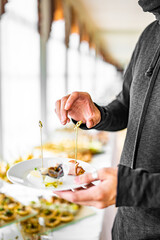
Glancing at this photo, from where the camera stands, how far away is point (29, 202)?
5.05ft

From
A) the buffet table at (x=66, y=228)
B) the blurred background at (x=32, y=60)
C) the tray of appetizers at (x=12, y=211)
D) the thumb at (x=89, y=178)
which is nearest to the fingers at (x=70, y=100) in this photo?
the thumb at (x=89, y=178)

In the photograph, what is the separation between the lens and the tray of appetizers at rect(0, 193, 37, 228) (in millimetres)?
1318

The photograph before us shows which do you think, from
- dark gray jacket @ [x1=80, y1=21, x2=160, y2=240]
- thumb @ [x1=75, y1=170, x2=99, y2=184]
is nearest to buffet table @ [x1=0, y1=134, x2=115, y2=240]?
dark gray jacket @ [x1=80, y1=21, x2=160, y2=240]

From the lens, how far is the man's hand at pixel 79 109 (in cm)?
86

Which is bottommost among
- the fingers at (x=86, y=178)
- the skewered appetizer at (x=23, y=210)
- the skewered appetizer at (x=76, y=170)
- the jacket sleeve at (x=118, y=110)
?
the skewered appetizer at (x=23, y=210)

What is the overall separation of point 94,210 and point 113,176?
1.09 m

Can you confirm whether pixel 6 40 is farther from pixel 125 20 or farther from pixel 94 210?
pixel 125 20

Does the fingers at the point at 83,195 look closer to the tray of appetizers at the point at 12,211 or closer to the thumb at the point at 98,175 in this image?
the thumb at the point at 98,175

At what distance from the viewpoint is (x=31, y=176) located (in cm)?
78

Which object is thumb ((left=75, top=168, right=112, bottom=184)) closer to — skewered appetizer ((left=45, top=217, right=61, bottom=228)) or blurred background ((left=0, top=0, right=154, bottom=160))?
skewered appetizer ((left=45, top=217, right=61, bottom=228))

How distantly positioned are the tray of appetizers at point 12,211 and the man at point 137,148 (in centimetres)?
55

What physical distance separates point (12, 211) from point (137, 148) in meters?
0.82

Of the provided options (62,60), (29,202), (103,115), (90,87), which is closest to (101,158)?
(29,202)

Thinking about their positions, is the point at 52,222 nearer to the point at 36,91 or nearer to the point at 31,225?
the point at 31,225
